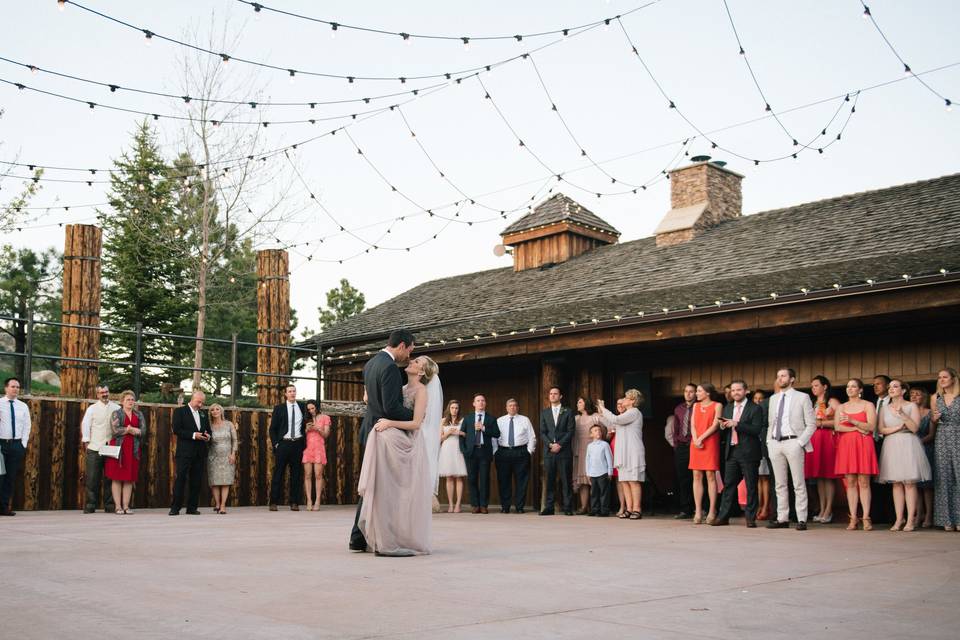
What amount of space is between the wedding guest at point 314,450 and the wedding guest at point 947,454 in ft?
31.4

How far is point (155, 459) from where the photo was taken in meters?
16.2

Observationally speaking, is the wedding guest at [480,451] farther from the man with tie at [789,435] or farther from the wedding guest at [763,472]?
the man with tie at [789,435]

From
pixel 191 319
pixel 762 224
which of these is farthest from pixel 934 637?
pixel 191 319

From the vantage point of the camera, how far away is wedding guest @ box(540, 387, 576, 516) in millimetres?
14773

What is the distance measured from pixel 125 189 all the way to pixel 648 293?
28.1m

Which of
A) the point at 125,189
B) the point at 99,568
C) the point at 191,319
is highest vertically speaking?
the point at 125,189

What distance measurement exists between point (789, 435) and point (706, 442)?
1.19m

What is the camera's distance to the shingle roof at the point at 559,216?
2349 centimetres

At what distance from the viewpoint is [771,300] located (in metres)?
12.3

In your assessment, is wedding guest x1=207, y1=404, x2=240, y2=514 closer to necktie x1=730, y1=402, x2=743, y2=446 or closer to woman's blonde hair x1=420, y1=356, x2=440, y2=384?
woman's blonde hair x1=420, y1=356, x2=440, y2=384

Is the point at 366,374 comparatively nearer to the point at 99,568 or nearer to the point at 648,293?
the point at 99,568

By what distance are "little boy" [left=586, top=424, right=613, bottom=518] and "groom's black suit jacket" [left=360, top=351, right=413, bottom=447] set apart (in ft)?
21.9

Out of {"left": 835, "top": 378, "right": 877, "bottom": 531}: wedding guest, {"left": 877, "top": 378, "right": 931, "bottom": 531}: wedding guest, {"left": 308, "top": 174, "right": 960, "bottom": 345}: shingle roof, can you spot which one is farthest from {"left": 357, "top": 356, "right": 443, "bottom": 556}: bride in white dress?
{"left": 308, "top": 174, "right": 960, "bottom": 345}: shingle roof

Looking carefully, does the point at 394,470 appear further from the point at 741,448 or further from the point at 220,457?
the point at 220,457
